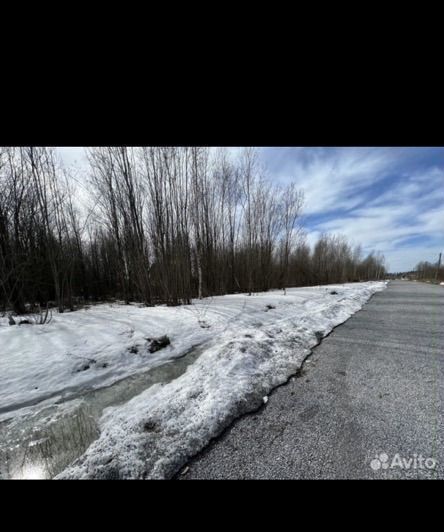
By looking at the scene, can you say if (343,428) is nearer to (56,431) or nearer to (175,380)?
(175,380)

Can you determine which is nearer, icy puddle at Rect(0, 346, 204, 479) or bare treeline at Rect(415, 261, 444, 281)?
icy puddle at Rect(0, 346, 204, 479)

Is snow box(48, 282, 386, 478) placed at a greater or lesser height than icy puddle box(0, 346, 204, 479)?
greater

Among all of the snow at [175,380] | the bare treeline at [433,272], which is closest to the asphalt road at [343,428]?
the snow at [175,380]

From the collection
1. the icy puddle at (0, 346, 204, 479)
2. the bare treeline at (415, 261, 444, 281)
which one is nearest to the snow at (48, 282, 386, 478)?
the icy puddle at (0, 346, 204, 479)

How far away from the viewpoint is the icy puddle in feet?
5.30

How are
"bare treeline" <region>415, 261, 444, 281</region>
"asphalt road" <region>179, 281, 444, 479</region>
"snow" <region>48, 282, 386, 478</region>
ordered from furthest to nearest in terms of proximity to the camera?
"bare treeline" <region>415, 261, 444, 281</region>
"snow" <region>48, 282, 386, 478</region>
"asphalt road" <region>179, 281, 444, 479</region>

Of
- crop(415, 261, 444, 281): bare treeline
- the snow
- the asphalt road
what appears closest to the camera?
the asphalt road

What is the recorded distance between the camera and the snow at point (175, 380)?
155 centimetres

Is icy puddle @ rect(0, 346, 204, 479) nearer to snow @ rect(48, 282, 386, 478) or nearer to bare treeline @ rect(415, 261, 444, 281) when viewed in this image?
snow @ rect(48, 282, 386, 478)

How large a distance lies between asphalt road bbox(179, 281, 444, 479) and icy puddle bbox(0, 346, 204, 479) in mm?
1205

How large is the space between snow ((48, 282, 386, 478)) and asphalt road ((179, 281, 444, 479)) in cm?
21
